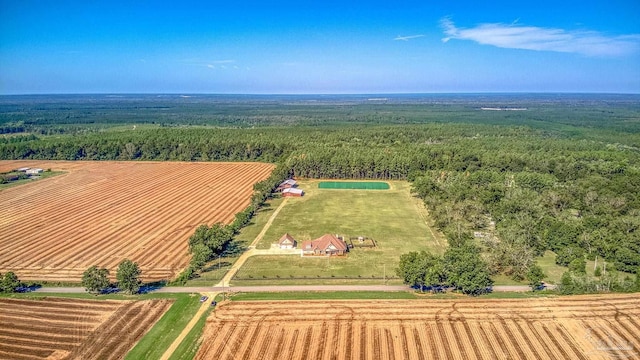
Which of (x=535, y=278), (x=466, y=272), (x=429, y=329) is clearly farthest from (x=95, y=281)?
(x=535, y=278)

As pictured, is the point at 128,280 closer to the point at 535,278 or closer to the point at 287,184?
the point at 535,278

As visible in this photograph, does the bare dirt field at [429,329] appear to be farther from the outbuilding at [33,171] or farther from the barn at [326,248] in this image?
the outbuilding at [33,171]

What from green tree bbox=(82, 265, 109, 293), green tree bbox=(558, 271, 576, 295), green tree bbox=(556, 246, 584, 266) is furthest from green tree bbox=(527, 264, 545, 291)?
green tree bbox=(82, 265, 109, 293)

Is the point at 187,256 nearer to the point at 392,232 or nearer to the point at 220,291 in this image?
the point at 220,291

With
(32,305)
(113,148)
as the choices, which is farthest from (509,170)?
(113,148)

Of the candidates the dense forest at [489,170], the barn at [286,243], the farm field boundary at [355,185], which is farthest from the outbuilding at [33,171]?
the barn at [286,243]

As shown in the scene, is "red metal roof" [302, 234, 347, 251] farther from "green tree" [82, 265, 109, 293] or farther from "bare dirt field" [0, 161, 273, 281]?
"green tree" [82, 265, 109, 293]
